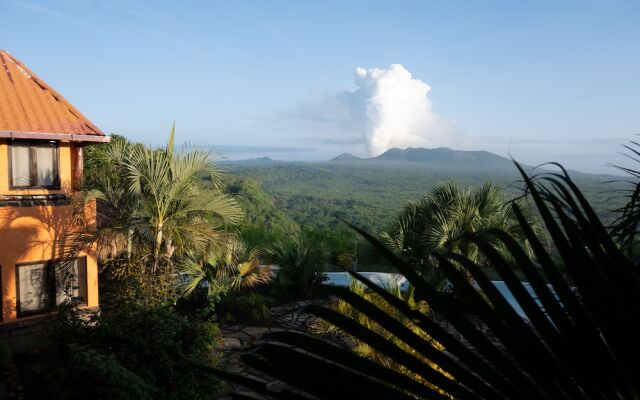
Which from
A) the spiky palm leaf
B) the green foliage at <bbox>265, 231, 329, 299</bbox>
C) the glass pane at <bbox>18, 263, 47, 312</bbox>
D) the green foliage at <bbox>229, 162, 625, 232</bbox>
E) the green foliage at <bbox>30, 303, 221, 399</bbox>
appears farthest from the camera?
the green foliage at <bbox>229, 162, 625, 232</bbox>

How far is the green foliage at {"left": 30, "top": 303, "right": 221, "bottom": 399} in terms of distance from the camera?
235 inches

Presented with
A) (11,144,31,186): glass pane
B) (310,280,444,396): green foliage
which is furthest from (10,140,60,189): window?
(310,280,444,396): green foliage

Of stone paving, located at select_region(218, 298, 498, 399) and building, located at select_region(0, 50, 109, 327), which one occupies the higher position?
building, located at select_region(0, 50, 109, 327)

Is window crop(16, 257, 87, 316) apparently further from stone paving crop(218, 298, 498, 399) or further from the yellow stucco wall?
stone paving crop(218, 298, 498, 399)

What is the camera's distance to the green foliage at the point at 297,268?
12.8m

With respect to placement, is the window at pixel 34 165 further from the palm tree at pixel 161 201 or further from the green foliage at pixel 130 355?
the green foliage at pixel 130 355

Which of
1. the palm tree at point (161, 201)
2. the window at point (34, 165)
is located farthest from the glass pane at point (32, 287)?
the window at point (34, 165)

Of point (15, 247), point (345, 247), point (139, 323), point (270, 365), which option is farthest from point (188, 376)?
point (345, 247)

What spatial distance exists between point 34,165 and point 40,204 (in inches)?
30.9

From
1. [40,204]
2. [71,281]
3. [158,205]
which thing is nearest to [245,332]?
[158,205]

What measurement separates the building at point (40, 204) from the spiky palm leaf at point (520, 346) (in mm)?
9544

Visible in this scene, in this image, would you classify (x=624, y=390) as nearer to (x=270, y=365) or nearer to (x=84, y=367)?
(x=270, y=365)

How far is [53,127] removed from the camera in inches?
361

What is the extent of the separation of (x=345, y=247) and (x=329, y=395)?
55.2 ft
